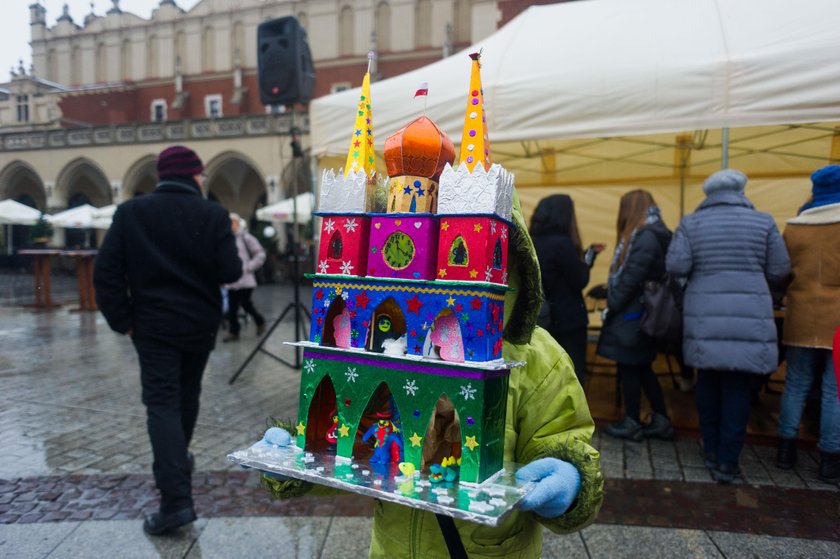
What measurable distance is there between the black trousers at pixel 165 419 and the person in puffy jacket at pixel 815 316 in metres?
3.54

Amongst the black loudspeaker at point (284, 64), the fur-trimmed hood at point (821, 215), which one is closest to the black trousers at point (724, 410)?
the fur-trimmed hood at point (821, 215)

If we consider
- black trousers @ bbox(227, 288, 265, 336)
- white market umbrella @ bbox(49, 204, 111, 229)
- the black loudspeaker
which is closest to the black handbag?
the black loudspeaker

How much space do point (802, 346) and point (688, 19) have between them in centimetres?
234

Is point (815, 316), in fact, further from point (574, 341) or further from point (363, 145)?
point (363, 145)

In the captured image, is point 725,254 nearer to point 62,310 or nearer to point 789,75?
point 789,75

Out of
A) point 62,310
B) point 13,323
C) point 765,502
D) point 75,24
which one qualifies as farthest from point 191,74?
point 765,502

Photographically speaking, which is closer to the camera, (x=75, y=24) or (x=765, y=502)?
(x=765, y=502)

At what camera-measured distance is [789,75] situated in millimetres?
3496

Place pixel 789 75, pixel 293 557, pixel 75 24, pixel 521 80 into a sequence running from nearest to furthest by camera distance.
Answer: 1. pixel 293 557
2. pixel 789 75
3. pixel 521 80
4. pixel 75 24

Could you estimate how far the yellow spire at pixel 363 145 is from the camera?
130 centimetres

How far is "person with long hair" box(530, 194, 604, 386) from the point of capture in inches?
160

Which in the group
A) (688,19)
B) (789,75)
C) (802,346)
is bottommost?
(802,346)

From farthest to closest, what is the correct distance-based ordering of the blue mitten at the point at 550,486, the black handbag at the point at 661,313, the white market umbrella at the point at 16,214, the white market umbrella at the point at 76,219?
the white market umbrella at the point at 76,219, the white market umbrella at the point at 16,214, the black handbag at the point at 661,313, the blue mitten at the point at 550,486

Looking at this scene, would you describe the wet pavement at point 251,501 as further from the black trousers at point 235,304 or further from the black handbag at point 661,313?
the black trousers at point 235,304
